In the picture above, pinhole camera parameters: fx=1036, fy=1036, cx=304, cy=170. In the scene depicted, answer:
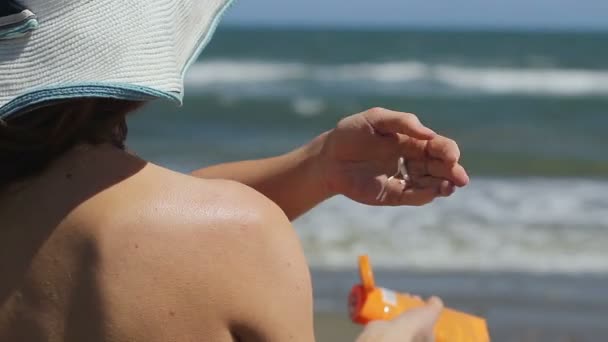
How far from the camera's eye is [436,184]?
1.63 metres

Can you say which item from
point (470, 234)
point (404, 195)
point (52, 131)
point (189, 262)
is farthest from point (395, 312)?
point (470, 234)

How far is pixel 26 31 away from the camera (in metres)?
1.19

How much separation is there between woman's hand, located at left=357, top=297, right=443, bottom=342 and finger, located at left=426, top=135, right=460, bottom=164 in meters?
0.23

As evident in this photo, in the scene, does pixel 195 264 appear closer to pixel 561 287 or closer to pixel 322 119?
pixel 561 287

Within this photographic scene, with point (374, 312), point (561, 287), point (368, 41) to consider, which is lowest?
point (368, 41)

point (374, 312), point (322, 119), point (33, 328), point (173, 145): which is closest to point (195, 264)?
point (33, 328)

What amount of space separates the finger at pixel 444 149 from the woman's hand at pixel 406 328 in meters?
0.23

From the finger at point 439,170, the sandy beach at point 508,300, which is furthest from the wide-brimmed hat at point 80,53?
the sandy beach at point 508,300

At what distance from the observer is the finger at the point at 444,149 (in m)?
1.57

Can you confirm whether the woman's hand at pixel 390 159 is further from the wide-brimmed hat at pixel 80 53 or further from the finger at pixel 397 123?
the wide-brimmed hat at pixel 80 53

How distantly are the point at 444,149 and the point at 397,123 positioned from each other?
0.08 meters

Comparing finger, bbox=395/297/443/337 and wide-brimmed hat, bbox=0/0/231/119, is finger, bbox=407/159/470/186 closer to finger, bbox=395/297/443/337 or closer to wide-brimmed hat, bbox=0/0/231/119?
finger, bbox=395/297/443/337

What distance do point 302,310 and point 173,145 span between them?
8599 millimetres

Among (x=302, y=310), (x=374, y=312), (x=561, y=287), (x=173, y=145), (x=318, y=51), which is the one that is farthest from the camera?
(x=318, y=51)
